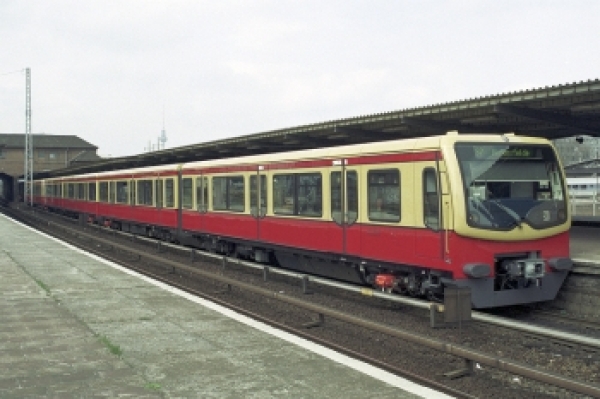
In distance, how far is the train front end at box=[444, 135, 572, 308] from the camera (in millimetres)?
9352

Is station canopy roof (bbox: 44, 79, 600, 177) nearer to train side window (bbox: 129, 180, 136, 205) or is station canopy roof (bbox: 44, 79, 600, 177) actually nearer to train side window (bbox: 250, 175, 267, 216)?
train side window (bbox: 129, 180, 136, 205)

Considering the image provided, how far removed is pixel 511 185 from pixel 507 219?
0.63m

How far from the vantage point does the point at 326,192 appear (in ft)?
40.5

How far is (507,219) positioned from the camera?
31.8ft

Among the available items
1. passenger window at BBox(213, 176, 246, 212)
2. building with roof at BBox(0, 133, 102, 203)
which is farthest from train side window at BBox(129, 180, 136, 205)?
building with roof at BBox(0, 133, 102, 203)

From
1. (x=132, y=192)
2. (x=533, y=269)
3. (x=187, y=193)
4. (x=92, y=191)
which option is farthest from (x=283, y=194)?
(x=92, y=191)

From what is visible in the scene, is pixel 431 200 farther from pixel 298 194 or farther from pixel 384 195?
pixel 298 194

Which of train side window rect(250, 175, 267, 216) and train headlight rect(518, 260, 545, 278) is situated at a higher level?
train side window rect(250, 175, 267, 216)

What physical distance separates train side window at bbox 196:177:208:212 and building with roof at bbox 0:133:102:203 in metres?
63.7

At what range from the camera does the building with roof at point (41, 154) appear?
266 ft

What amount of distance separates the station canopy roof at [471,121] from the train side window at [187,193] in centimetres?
355

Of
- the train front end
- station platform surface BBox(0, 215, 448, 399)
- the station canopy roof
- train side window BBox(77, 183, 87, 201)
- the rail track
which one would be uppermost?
the station canopy roof

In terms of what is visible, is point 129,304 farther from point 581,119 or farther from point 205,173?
point 581,119

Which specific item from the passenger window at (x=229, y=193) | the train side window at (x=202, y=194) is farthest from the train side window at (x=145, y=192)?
the passenger window at (x=229, y=193)
